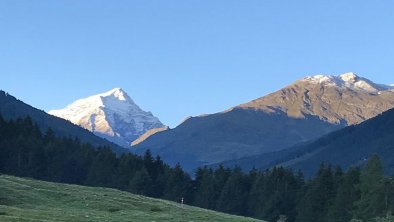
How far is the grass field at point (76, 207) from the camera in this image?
49531mm

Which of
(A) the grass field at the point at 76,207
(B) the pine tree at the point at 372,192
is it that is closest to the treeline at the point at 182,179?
(B) the pine tree at the point at 372,192

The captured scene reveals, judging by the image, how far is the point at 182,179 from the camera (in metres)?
146

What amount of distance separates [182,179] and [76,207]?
85.7 metres

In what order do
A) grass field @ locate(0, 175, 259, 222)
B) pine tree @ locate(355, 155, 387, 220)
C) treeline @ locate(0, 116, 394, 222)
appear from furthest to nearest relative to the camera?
treeline @ locate(0, 116, 394, 222)
pine tree @ locate(355, 155, 387, 220)
grass field @ locate(0, 175, 259, 222)

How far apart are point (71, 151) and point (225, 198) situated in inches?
1885

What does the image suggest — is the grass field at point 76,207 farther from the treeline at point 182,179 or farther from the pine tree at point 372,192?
the treeline at point 182,179

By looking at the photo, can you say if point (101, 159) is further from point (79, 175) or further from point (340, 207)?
point (340, 207)

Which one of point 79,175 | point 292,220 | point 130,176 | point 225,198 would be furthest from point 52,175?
point 292,220

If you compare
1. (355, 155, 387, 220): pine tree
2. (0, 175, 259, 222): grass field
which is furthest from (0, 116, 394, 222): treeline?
(0, 175, 259, 222): grass field

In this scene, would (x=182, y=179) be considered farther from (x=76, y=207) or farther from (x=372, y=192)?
(x=76, y=207)

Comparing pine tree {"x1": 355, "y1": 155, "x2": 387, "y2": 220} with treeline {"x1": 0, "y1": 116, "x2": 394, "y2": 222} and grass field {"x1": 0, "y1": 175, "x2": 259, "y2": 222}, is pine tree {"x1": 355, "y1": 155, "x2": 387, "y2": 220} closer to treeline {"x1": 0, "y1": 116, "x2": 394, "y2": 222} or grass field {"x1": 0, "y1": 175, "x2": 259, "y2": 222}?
treeline {"x1": 0, "y1": 116, "x2": 394, "y2": 222}

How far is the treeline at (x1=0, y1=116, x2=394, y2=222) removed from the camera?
114875 mm

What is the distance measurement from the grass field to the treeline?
5055 cm

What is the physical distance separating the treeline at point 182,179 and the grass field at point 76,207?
50553mm
